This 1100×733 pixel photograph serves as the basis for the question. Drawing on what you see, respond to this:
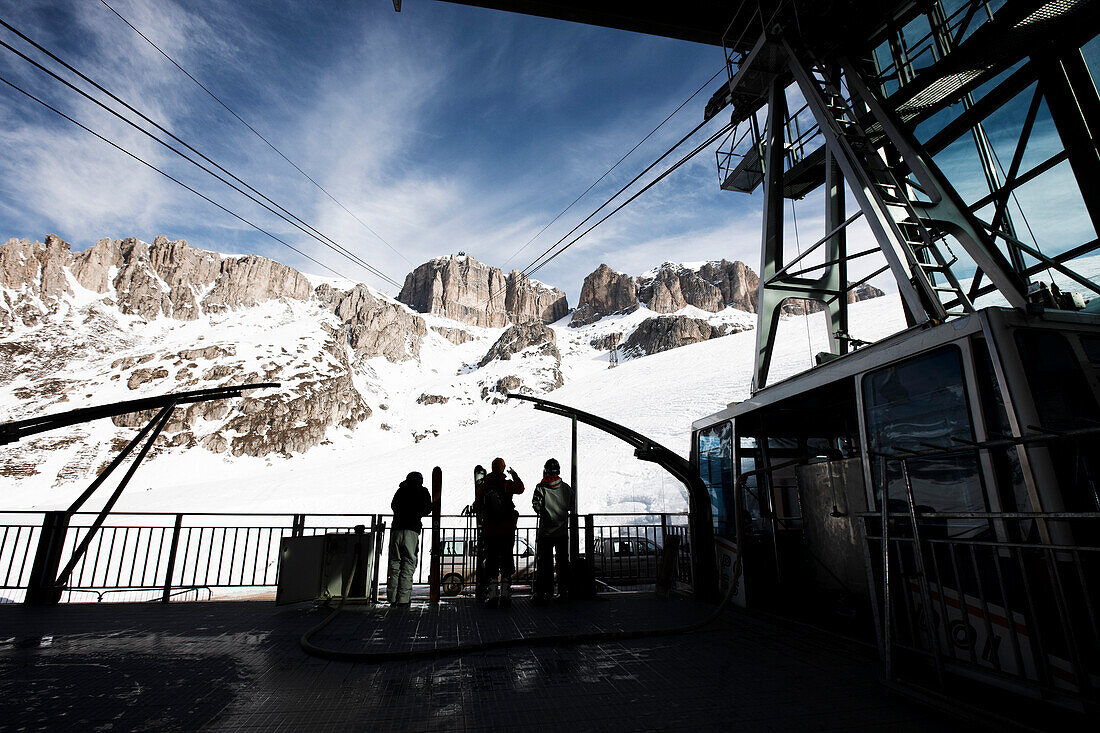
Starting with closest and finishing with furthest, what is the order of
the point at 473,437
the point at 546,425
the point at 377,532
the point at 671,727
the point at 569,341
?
the point at 671,727
the point at 377,532
the point at 546,425
the point at 473,437
the point at 569,341

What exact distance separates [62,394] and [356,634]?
4807 inches

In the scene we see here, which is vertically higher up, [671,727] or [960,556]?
[960,556]

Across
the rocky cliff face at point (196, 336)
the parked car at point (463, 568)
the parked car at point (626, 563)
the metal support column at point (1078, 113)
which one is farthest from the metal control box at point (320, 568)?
the rocky cliff face at point (196, 336)

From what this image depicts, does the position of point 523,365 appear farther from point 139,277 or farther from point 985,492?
point 985,492

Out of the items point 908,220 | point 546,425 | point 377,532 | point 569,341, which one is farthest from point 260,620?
point 569,341

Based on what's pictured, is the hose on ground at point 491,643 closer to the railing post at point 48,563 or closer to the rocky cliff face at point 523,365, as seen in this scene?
the railing post at point 48,563

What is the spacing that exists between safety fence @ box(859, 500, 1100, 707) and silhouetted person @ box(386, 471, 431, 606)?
6242mm

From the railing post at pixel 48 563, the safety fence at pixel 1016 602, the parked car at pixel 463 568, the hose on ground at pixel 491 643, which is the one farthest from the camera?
the parked car at pixel 463 568

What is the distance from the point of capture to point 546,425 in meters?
35.7

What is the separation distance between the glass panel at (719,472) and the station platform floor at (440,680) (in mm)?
1722

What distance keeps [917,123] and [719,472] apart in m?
6.99

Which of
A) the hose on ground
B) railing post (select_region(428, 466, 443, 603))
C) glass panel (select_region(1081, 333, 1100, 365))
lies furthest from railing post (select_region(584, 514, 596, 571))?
glass panel (select_region(1081, 333, 1100, 365))

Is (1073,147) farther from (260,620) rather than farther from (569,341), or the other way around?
(569,341)

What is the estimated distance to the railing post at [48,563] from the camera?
845 centimetres
